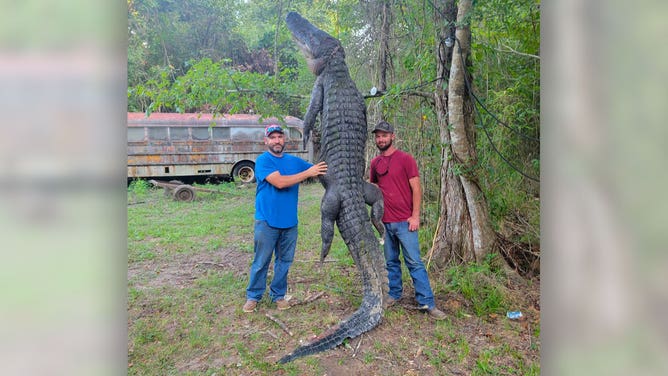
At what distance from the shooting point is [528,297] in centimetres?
383

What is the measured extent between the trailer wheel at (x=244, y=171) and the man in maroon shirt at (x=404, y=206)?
369 inches

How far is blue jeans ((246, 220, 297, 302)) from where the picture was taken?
11.9 feet

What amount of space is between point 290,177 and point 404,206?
3.53 feet

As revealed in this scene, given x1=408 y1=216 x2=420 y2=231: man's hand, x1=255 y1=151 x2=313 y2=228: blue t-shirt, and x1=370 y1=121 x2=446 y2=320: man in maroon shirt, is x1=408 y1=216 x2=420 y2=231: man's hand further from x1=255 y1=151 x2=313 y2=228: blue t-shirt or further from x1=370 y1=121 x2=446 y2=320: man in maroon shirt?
x1=255 y1=151 x2=313 y2=228: blue t-shirt

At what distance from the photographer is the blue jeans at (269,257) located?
3639 millimetres

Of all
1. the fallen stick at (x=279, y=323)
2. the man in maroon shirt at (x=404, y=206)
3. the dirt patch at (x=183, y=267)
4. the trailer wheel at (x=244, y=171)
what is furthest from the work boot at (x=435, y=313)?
the trailer wheel at (x=244, y=171)

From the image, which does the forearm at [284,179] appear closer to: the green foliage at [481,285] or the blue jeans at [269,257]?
the blue jeans at [269,257]

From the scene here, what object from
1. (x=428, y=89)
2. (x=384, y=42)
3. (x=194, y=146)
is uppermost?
(x=384, y=42)

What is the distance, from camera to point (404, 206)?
3586mm
